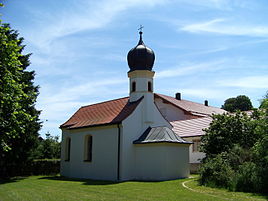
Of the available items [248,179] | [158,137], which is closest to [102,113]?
[158,137]

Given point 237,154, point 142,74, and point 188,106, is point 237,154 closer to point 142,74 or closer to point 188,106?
point 142,74

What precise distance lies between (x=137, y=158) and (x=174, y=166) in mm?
3044

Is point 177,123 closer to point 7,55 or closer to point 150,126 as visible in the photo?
point 150,126

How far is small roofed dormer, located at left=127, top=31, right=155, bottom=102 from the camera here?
26.5 meters

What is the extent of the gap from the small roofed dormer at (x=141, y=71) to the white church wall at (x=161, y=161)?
502 cm

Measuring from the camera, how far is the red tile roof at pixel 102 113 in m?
25.2

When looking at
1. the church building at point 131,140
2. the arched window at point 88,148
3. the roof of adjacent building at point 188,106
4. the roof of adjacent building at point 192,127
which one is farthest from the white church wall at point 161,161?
the roof of adjacent building at point 188,106

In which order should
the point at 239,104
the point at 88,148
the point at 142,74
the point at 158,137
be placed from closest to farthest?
the point at 158,137
the point at 142,74
the point at 88,148
the point at 239,104

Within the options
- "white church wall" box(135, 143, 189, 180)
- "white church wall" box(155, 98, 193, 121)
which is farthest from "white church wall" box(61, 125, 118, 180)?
"white church wall" box(155, 98, 193, 121)

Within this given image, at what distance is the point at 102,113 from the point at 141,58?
6.24 metres

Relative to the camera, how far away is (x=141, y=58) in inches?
1043

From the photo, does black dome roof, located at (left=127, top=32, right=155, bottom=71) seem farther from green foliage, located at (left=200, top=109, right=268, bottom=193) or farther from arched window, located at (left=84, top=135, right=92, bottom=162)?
green foliage, located at (left=200, top=109, right=268, bottom=193)

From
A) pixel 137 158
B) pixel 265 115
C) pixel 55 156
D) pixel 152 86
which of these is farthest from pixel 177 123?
pixel 265 115

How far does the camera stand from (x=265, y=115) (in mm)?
16219
